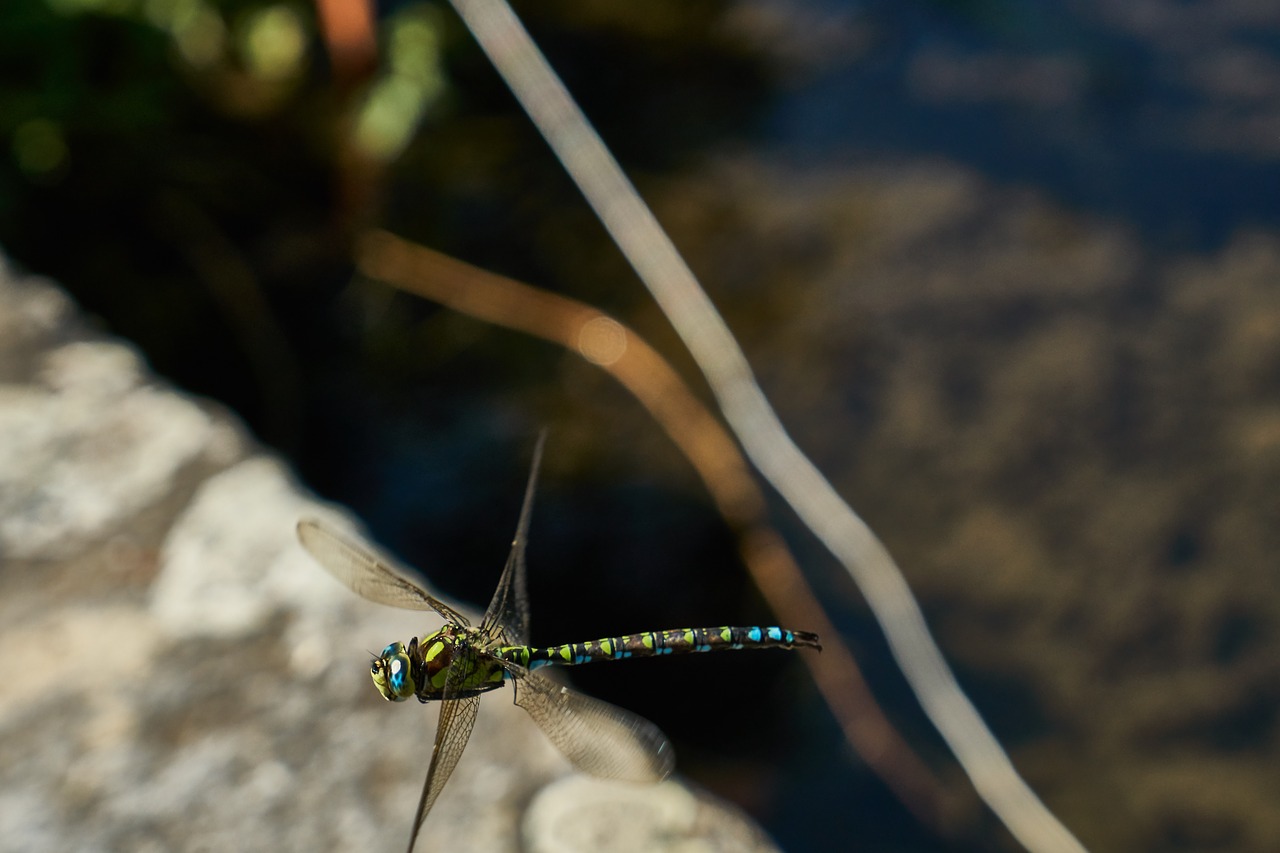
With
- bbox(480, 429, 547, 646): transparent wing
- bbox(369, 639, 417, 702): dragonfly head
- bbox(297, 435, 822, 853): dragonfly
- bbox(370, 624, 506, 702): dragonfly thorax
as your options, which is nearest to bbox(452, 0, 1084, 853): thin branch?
bbox(297, 435, 822, 853): dragonfly

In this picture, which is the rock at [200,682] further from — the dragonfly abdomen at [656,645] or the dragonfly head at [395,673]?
the dragonfly abdomen at [656,645]

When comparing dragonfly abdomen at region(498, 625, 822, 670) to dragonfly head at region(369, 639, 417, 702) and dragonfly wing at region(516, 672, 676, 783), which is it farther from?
dragonfly head at region(369, 639, 417, 702)

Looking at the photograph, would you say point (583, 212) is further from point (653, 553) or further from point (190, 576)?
point (190, 576)

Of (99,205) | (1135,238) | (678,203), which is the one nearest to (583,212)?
(678,203)

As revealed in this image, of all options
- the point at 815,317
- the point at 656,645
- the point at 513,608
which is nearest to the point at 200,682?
the point at 513,608

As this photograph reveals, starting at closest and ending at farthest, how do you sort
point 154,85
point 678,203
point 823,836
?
point 823,836
point 154,85
point 678,203

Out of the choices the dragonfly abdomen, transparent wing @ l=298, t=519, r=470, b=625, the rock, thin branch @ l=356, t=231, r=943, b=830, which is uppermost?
thin branch @ l=356, t=231, r=943, b=830

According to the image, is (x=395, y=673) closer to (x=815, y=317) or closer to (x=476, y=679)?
(x=476, y=679)

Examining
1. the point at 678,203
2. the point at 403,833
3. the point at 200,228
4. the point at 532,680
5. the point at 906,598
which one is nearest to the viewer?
the point at 403,833
